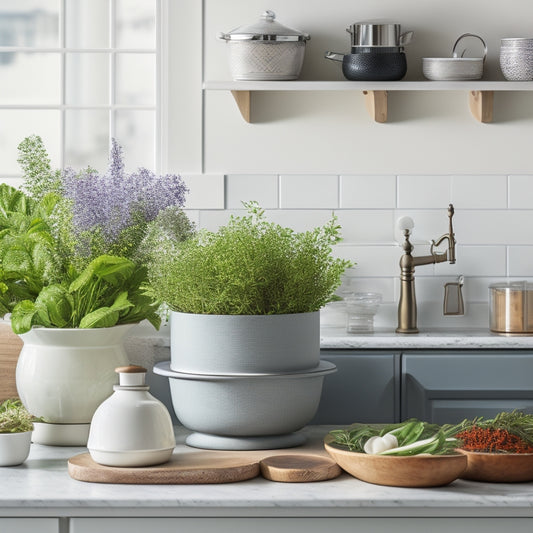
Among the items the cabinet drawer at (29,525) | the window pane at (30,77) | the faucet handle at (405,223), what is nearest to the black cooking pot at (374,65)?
the faucet handle at (405,223)

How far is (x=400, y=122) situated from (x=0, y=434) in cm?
258

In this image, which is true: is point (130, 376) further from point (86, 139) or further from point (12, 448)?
point (86, 139)

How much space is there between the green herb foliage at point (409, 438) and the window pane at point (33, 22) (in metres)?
2.86

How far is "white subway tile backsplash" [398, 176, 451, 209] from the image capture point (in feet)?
12.4

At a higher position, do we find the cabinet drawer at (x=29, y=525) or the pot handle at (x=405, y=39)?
the pot handle at (x=405, y=39)

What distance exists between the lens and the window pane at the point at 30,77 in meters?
3.95

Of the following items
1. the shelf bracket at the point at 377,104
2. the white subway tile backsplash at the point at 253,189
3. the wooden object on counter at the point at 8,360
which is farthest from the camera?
the white subway tile backsplash at the point at 253,189

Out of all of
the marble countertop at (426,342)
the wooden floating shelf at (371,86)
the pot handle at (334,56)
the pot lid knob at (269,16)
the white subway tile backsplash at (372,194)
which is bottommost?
the marble countertop at (426,342)

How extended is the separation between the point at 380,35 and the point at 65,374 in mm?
2206

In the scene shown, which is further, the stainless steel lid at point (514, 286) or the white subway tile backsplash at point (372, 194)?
the white subway tile backsplash at point (372, 194)

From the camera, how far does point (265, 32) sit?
3490mm

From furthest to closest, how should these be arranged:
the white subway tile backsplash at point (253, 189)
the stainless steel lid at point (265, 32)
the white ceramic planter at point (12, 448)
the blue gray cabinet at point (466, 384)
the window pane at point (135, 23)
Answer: the window pane at point (135, 23), the white subway tile backsplash at point (253, 189), the stainless steel lid at point (265, 32), the blue gray cabinet at point (466, 384), the white ceramic planter at point (12, 448)

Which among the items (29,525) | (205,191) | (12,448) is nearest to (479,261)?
(205,191)

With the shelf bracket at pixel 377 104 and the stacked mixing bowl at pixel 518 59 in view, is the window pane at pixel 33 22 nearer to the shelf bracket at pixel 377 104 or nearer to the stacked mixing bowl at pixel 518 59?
the shelf bracket at pixel 377 104
